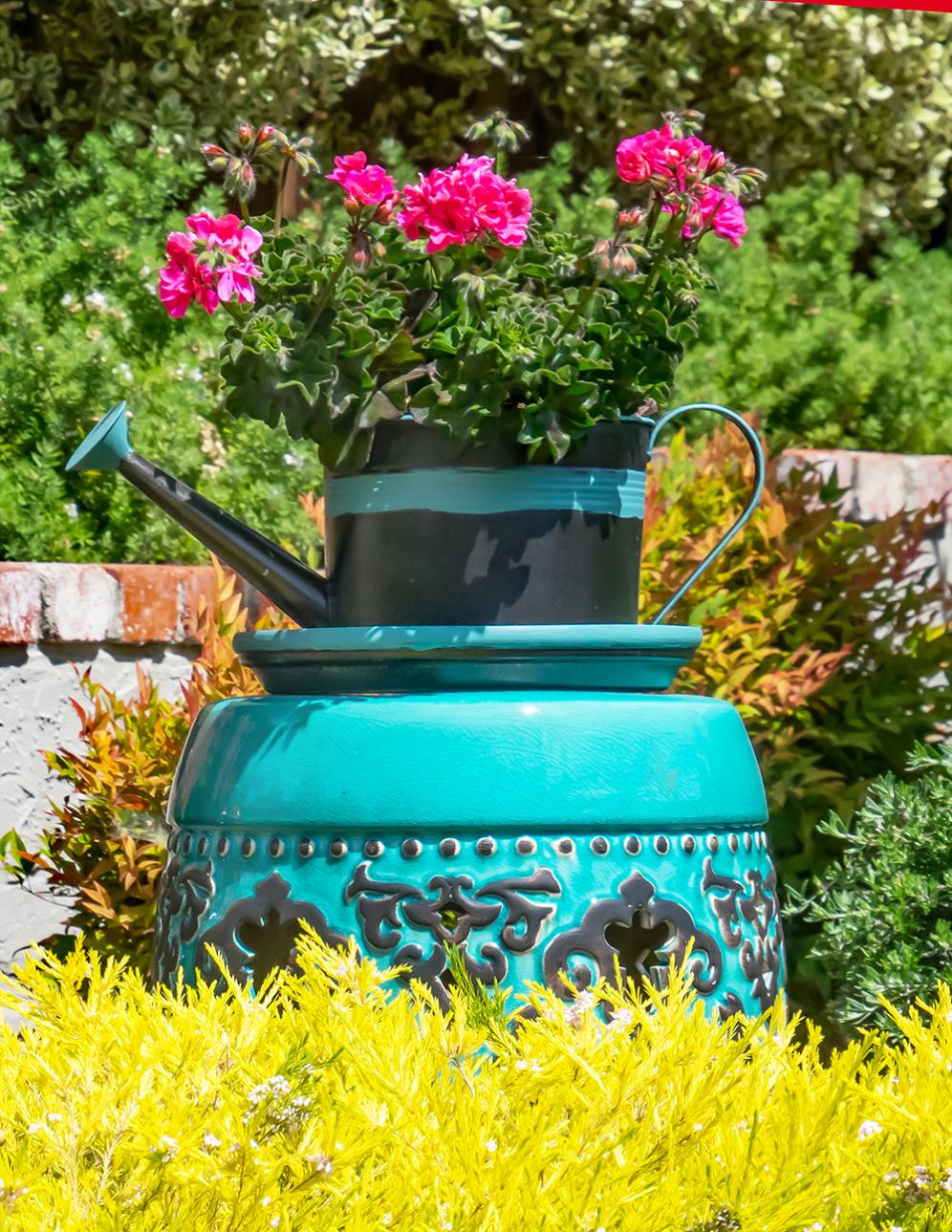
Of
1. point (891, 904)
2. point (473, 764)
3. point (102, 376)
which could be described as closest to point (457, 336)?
point (473, 764)

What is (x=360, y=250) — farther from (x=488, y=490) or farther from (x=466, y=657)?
(x=466, y=657)

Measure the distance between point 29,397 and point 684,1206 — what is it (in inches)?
115

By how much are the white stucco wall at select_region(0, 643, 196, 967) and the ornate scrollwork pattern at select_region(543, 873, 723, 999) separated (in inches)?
58.5

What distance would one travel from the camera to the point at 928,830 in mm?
2512

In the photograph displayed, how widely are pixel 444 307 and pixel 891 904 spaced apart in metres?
1.24

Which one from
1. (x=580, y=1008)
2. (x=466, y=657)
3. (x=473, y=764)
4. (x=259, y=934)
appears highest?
(x=466, y=657)

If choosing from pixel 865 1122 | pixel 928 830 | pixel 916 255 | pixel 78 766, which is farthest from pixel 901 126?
pixel 865 1122

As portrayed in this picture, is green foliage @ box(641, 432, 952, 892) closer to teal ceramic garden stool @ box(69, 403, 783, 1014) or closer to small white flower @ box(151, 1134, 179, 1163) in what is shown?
teal ceramic garden stool @ box(69, 403, 783, 1014)

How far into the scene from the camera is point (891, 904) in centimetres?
249

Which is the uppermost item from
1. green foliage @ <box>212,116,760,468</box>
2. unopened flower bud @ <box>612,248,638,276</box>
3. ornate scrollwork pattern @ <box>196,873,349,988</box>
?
unopened flower bud @ <box>612,248,638,276</box>

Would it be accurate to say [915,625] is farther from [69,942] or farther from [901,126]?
[901,126]

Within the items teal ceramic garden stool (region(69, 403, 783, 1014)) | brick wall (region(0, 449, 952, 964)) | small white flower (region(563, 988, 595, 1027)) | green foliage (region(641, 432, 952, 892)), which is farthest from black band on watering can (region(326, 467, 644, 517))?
brick wall (region(0, 449, 952, 964))

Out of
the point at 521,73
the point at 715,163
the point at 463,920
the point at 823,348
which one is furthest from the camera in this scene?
the point at 521,73

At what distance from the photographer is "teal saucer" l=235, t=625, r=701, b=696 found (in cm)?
182
